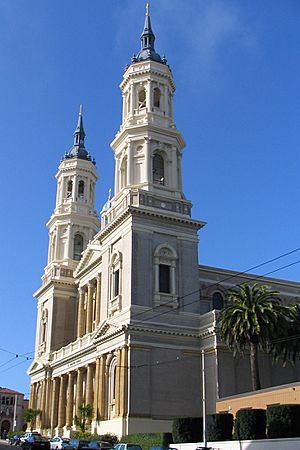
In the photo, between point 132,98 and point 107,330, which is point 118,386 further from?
point 132,98

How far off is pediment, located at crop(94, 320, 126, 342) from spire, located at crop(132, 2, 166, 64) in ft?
93.2

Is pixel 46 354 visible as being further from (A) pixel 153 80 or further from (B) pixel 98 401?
(A) pixel 153 80

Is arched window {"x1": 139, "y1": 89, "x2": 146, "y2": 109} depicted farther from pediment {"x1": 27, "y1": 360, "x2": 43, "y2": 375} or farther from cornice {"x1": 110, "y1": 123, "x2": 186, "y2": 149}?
pediment {"x1": 27, "y1": 360, "x2": 43, "y2": 375}

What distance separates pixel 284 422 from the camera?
1221 inches

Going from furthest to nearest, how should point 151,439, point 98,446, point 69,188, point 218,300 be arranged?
point 69,188, point 218,300, point 151,439, point 98,446

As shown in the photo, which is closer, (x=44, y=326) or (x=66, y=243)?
(x=44, y=326)

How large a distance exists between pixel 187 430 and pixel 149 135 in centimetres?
2957

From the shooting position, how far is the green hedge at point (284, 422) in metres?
30.8

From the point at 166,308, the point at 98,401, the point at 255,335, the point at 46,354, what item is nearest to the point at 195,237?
the point at 166,308

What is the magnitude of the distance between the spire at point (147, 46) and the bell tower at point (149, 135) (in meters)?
0.13

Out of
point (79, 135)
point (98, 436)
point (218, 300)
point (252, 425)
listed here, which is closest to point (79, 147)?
point (79, 135)

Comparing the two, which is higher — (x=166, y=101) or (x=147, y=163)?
(x=166, y=101)

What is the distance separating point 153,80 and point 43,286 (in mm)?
29158

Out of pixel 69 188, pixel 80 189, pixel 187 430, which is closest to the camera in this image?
pixel 187 430
